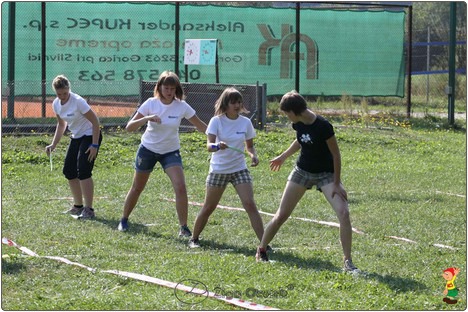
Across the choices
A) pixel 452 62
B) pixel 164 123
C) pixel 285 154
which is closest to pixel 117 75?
pixel 452 62

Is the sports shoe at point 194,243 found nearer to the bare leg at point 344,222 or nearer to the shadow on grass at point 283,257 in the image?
the shadow on grass at point 283,257

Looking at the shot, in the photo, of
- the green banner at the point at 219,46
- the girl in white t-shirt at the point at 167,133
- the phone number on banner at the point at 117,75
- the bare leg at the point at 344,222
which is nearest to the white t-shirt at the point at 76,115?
the girl in white t-shirt at the point at 167,133

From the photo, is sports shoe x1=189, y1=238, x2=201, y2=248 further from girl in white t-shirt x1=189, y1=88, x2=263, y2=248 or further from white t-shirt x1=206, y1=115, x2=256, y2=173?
white t-shirt x1=206, y1=115, x2=256, y2=173

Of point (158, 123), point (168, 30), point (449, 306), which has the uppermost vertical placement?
point (168, 30)

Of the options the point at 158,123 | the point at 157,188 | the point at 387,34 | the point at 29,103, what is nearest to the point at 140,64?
the point at 29,103

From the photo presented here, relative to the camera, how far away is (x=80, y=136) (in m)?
10.2

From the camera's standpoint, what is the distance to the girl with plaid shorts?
291 inches

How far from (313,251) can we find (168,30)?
13.2m

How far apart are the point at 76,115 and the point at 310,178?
3.51m

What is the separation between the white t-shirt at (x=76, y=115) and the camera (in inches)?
396

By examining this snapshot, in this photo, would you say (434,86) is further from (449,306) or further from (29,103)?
(449,306)

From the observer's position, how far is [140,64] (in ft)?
66.9

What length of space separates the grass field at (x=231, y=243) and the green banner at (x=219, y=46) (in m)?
4.16

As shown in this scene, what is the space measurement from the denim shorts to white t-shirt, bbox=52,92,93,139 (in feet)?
3.94
